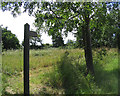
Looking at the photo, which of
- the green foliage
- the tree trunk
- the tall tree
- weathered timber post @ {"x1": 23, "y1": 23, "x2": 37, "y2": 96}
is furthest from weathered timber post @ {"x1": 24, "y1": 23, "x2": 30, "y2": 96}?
the tree trunk

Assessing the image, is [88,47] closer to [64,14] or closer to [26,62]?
[64,14]

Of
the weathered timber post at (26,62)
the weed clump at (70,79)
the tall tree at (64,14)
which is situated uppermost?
the tall tree at (64,14)

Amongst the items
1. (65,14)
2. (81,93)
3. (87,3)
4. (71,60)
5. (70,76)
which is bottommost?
(81,93)

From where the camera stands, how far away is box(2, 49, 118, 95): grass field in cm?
307

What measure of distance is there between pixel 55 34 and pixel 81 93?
1373 mm

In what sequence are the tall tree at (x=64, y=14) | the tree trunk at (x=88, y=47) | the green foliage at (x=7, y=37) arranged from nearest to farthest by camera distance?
the tall tree at (x=64, y=14) < the tree trunk at (x=88, y=47) < the green foliage at (x=7, y=37)

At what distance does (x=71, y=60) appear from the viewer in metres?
3.87

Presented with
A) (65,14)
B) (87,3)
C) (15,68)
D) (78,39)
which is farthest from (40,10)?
(15,68)

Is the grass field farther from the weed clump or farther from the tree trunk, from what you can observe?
the tree trunk

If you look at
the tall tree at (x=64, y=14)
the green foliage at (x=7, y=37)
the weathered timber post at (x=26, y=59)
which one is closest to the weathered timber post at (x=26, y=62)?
the weathered timber post at (x=26, y=59)

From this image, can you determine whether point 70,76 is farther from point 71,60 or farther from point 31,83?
point 31,83

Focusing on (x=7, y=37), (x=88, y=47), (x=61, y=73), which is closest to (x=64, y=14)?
(x=88, y=47)

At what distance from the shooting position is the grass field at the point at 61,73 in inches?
121

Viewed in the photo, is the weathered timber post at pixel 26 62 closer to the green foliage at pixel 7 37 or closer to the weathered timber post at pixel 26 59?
the weathered timber post at pixel 26 59
